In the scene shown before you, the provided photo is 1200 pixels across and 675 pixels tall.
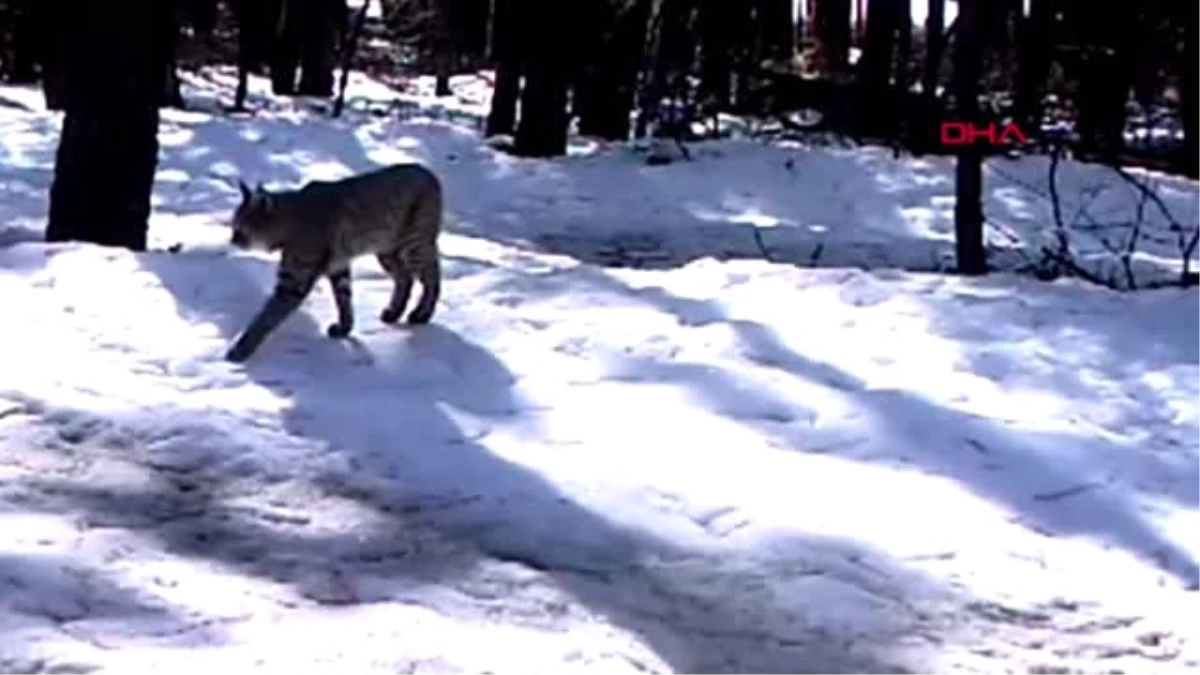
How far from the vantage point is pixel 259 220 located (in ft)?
25.6

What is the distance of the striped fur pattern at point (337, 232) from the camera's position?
7773 millimetres

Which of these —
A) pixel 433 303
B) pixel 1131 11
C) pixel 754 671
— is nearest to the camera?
pixel 754 671

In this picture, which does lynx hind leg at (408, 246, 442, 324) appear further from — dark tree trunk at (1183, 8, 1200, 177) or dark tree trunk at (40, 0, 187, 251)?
dark tree trunk at (1183, 8, 1200, 177)

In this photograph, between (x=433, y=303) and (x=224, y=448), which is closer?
(x=224, y=448)

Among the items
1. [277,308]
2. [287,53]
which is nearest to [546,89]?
[277,308]

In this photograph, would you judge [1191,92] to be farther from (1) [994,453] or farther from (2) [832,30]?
(1) [994,453]

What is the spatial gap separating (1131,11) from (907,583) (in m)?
17.6

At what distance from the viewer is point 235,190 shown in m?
15.9

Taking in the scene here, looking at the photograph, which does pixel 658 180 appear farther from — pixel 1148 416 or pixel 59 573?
pixel 59 573

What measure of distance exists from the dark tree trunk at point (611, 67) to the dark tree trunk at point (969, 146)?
36.9 feet

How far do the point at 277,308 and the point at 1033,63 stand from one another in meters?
16.4

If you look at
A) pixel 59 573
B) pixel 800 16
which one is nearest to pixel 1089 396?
pixel 59 573

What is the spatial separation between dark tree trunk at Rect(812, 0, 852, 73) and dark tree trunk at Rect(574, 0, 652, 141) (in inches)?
300

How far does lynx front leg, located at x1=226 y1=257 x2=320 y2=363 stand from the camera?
7.55 m
